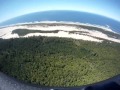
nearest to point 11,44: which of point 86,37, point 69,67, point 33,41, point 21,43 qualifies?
point 21,43

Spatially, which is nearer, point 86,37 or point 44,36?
point 86,37

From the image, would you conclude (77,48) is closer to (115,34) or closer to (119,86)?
(115,34)

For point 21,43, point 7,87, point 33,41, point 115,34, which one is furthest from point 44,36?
point 7,87

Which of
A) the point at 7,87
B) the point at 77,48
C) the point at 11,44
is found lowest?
the point at 77,48

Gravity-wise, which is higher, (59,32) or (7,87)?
(7,87)

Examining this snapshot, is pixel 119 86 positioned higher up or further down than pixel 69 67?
higher up

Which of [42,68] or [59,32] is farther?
[59,32]

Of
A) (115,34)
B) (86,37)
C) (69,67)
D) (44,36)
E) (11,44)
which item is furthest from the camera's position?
(44,36)

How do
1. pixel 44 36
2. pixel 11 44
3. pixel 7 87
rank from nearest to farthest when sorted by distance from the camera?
pixel 7 87
pixel 11 44
pixel 44 36

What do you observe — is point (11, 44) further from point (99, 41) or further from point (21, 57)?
point (99, 41)
